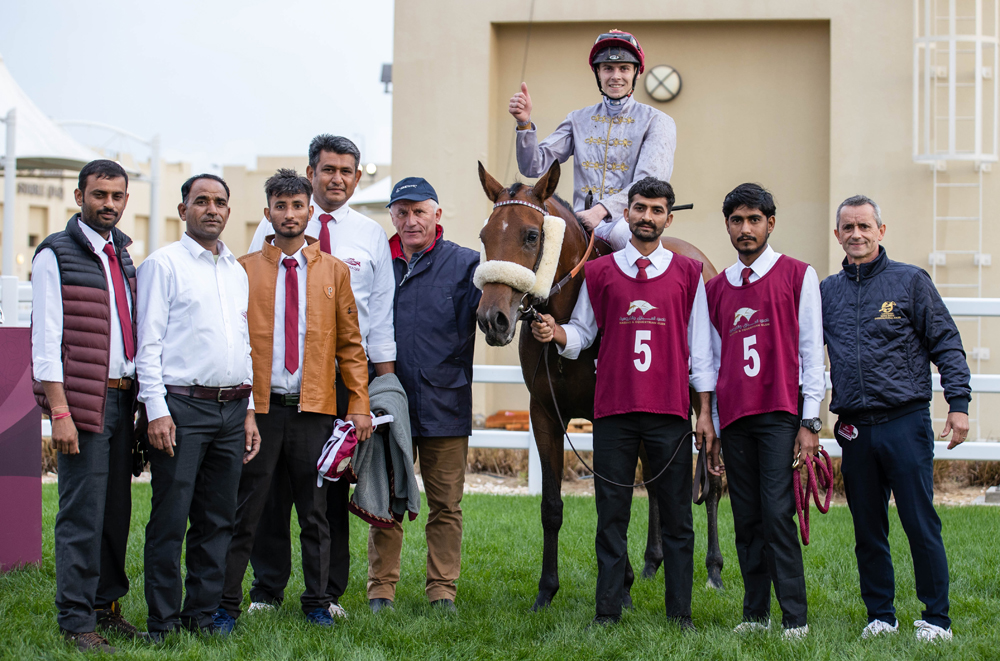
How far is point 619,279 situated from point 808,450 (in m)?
1.08

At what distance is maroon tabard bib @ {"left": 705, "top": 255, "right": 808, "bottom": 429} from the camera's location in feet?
12.2

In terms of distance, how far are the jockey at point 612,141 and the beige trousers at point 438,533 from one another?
4.57ft

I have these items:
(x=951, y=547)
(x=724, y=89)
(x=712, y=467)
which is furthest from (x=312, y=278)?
(x=724, y=89)

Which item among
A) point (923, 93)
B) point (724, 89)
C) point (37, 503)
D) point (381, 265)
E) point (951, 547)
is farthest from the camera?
point (724, 89)

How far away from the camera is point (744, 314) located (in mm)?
3803

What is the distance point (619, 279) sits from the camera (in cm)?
392

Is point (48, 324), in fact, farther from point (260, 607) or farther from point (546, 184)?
point (546, 184)

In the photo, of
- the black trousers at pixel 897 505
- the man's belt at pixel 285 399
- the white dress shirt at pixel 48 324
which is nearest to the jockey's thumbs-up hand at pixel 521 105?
the man's belt at pixel 285 399

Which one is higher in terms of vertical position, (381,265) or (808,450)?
(381,265)

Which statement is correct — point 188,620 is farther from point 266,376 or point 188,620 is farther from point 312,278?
point 312,278

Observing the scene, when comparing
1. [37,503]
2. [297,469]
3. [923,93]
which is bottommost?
[37,503]

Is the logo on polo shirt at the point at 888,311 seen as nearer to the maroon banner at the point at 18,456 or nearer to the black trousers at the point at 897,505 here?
the black trousers at the point at 897,505

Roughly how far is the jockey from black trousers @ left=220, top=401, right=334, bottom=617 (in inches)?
71.4

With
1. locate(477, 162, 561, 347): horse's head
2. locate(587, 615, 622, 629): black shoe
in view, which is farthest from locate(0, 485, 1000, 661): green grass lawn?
locate(477, 162, 561, 347): horse's head
